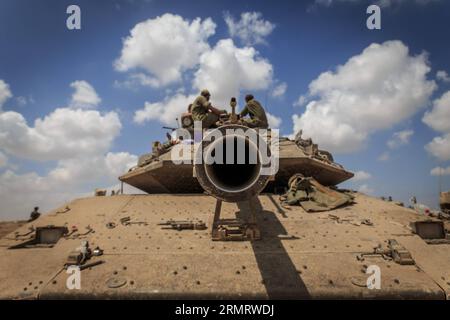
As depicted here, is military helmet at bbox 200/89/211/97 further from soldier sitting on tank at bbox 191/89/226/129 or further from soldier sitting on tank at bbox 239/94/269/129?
soldier sitting on tank at bbox 239/94/269/129

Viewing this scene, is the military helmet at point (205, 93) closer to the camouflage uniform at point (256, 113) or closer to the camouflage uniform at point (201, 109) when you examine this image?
the camouflage uniform at point (201, 109)

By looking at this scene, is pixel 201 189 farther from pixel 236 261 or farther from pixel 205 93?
pixel 236 261

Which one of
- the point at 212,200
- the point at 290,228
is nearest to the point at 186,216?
the point at 212,200

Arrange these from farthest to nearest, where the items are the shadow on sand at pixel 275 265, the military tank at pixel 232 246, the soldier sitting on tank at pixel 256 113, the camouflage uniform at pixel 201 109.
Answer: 1. the camouflage uniform at pixel 201 109
2. the soldier sitting on tank at pixel 256 113
3. the military tank at pixel 232 246
4. the shadow on sand at pixel 275 265

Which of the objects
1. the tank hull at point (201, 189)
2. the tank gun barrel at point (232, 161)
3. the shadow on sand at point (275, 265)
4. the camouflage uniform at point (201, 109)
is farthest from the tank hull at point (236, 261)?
the camouflage uniform at point (201, 109)

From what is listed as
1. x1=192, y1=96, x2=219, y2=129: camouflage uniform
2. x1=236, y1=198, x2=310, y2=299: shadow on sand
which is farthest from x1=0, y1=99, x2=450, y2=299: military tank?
x1=192, y1=96, x2=219, y2=129: camouflage uniform

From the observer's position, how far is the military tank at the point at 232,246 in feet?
12.7

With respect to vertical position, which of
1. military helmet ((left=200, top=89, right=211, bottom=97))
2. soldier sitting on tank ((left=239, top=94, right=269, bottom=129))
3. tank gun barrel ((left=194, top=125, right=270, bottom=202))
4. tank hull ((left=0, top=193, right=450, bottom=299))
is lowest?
tank hull ((left=0, top=193, right=450, bottom=299))

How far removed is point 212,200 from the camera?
688 centimetres

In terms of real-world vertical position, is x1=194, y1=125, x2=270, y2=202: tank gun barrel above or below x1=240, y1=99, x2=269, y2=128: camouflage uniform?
below

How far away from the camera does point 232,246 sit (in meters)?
4.81

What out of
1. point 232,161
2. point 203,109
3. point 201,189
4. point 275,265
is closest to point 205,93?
point 203,109

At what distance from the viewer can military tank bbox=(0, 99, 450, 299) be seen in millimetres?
3867

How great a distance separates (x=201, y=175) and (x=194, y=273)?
1.11 m
